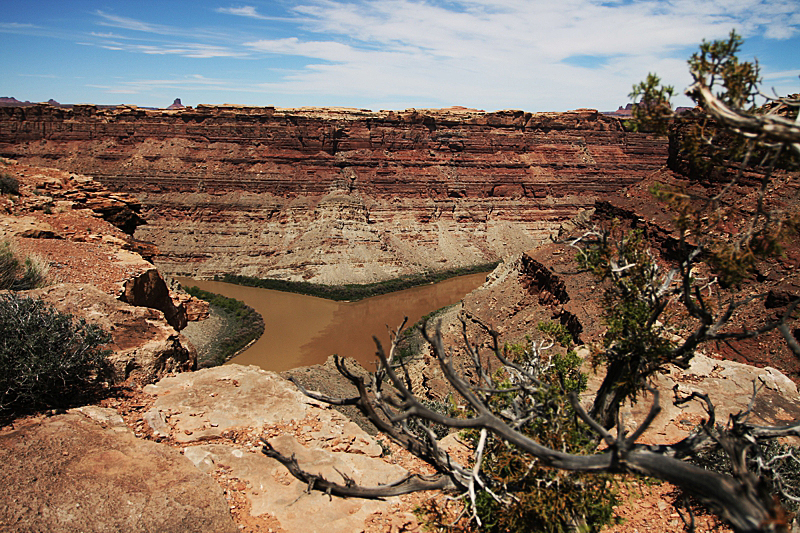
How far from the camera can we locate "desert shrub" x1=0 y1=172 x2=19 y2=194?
16.0 meters

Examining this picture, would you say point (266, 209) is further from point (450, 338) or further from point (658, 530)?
point (658, 530)

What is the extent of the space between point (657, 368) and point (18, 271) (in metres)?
13.2

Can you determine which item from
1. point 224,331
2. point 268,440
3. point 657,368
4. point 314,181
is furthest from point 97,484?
point 314,181

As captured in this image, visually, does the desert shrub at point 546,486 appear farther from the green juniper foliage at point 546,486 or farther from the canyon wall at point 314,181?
the canyon wall at point 314,181

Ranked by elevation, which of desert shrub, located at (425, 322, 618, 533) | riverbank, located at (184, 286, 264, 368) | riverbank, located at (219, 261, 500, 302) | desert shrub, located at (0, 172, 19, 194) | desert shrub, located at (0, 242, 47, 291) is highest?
desert shrub, located at (0, 172, 19, 194)

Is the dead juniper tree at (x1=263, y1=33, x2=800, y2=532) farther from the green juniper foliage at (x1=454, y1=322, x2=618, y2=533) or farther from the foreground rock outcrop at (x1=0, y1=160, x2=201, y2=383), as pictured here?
the foreground rock outcrop at (x1=0, y1=160, x2=201, y2=383)

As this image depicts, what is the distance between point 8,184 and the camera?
1622cm

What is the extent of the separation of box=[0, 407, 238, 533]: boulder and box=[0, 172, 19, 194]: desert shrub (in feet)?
46.0

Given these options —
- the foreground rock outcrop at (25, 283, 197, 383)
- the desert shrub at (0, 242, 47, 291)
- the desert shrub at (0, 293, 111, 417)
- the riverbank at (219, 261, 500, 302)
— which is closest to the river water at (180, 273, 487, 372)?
the riverbank at (219, 261, 500, 302)

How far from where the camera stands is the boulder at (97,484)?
471 cm

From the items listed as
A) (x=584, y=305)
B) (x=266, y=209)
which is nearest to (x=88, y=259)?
(x=584, y=305)

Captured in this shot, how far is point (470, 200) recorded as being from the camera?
145ft

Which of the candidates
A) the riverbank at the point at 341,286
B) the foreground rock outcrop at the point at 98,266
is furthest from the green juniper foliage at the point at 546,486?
the riverbank at the point at 341,286

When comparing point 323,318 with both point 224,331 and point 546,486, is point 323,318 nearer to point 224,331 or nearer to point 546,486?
point 224,331
